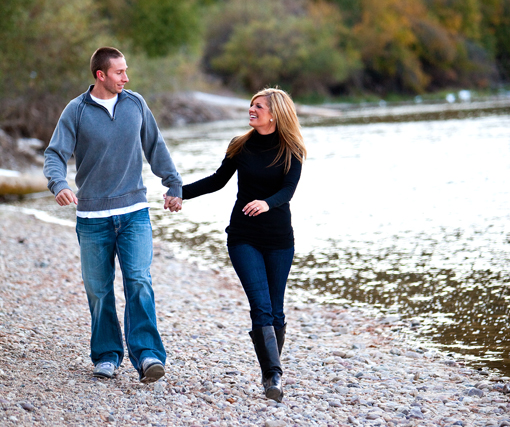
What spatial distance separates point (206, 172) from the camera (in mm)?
20000

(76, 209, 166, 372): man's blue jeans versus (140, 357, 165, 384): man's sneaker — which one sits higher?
(76, 209, 166, 372): man's blue jeans

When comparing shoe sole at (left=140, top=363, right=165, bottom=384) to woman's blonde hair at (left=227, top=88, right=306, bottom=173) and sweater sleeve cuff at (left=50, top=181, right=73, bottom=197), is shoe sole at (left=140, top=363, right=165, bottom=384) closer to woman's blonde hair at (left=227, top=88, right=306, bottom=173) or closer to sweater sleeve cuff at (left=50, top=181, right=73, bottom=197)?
sweater sleeve cuff at (left=50, top=181, right=73, bottom=197)

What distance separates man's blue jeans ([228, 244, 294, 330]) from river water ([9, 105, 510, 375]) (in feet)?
7.98

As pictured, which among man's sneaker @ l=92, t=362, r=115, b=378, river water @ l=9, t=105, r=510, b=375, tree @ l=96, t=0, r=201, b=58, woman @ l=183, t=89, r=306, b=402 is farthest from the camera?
tree @ l=96, t=0, r=201, b=58

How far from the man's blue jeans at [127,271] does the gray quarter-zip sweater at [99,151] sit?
15cm

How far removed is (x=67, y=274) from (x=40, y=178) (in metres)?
10.7

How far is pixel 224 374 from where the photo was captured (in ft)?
17.4

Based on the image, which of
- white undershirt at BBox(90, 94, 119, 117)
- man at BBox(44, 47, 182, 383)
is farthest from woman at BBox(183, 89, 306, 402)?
white undershirt at BBox(90, 94, 119, 117)

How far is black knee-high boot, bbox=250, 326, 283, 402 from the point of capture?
4680 millimetres

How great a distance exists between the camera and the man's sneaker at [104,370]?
483 cm

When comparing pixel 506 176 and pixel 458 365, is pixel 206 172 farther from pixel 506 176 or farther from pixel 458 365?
pixel 458 365

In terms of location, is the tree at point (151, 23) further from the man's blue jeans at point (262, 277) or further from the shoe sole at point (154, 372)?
the shoe sole at point (154, 372)

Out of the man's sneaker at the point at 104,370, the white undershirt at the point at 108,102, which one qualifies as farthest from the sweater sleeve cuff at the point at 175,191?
the man's sneaker at the point at 104,370

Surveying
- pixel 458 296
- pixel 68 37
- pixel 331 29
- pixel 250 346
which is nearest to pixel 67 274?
pixel 250 346
